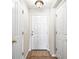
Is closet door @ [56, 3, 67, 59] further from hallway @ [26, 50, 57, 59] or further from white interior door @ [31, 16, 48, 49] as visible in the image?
white interior door @ [31, 16, 48, 49]

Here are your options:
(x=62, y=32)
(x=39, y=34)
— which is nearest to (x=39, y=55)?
(x=39, y=34)

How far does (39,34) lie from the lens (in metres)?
6.46

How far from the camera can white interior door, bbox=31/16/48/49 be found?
6430mm

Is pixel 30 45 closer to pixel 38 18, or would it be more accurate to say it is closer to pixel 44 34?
pixel 44 34

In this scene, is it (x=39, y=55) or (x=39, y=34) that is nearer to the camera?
(x=39, y=55)

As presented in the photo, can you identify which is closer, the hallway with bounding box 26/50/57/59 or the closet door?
the closet door

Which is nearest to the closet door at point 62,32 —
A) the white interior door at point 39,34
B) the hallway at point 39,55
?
the hallway at point 39,55

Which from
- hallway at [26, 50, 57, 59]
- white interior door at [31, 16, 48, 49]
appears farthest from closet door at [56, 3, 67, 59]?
white interior door at [31, 16, 48, 49]

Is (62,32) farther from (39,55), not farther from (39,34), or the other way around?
(39,34)

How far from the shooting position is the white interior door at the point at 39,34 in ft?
21.1

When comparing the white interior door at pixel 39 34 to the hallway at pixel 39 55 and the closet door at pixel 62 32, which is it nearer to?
the hallway at pixel 39 55
